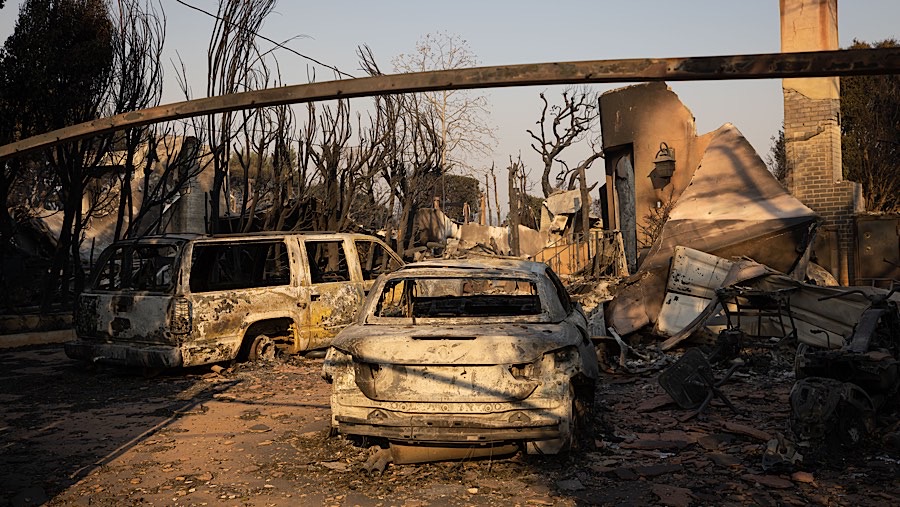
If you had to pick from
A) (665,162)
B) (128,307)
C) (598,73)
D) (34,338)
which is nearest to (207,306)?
(128,307)

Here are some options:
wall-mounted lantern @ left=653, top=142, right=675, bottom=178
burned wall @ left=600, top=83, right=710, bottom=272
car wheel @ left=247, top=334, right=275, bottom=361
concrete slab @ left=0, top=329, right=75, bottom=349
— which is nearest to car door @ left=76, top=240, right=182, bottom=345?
car wheel @ left=247, top=334, right=275, bottom=361

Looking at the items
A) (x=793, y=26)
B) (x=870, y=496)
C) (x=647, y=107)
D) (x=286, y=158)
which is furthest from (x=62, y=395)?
(x=647, y=107)

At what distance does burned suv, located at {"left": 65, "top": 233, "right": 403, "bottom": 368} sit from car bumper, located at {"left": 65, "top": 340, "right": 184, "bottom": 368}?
0.4 inches

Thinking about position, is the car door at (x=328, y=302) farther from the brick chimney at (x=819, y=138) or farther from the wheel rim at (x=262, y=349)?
the brick chimney at (x=819, y=138)

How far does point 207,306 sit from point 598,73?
6.01 m

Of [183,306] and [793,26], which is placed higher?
[793,26]

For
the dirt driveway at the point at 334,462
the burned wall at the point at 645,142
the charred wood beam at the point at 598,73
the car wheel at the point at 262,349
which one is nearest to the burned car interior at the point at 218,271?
the car wheel at the point at 262,349

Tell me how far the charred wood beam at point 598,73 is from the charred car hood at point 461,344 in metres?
1.62

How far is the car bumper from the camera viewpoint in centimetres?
816

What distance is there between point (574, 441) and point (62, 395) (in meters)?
5.90

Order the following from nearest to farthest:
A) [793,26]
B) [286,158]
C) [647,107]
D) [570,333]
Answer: [570,333]
[793,26]
[286,158]
[647,107]

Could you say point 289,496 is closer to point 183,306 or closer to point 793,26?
point 183,306

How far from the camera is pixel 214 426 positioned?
642cm

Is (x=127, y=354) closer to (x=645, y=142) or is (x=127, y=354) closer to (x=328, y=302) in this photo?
(x=328, y=302)
